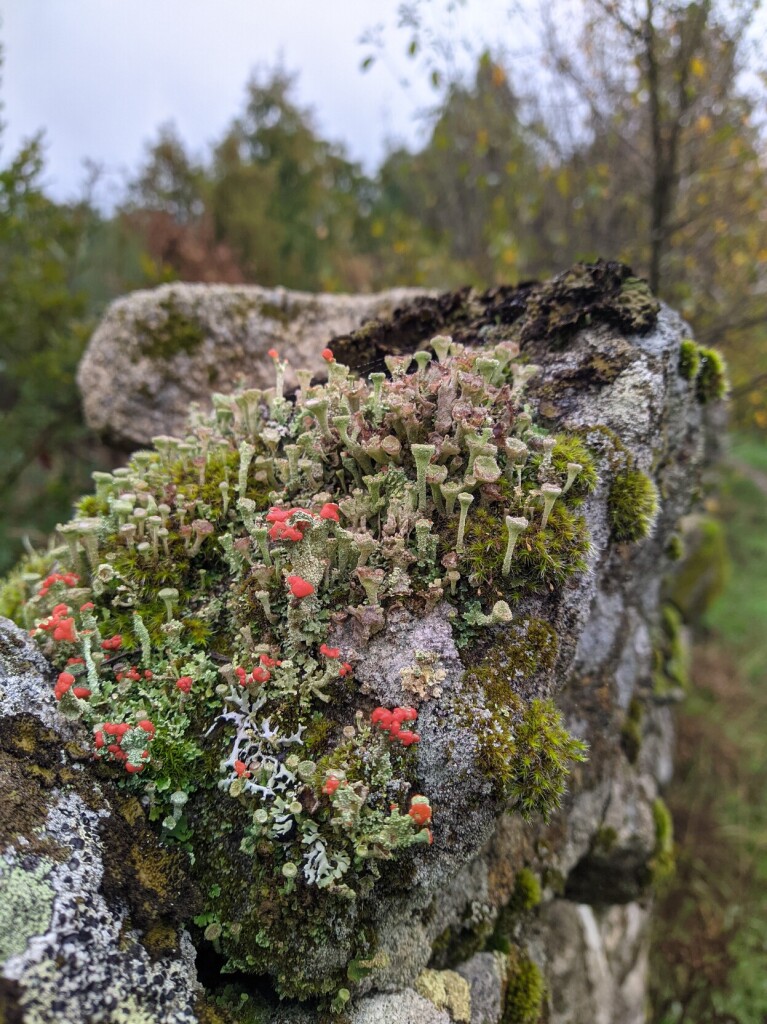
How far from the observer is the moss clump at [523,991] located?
104 inches

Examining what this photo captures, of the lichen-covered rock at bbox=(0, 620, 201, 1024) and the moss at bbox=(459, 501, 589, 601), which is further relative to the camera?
the moss at bbox=(459, 501, 589, 601)

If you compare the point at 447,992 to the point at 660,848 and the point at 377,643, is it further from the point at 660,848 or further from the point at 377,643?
the point at 660,848

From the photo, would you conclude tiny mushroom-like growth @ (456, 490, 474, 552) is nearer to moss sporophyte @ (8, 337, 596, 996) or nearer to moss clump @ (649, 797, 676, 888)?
moss sporophyte @ (8, 337, 596, 996)

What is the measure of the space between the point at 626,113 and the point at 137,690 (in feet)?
25.6

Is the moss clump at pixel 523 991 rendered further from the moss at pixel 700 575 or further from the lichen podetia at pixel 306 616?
the moss at pixel 700 575

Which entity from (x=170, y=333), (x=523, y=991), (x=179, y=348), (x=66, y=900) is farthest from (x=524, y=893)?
(x=170, y=333)

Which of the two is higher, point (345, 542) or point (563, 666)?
point (345, 542)

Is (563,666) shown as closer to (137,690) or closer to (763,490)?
(137,690)

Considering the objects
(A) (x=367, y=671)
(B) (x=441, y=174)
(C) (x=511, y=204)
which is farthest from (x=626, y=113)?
(A) (x=367, y=671)

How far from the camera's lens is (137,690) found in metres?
2.29

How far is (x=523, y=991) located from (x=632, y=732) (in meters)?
1.88

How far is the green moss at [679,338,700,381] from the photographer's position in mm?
3148

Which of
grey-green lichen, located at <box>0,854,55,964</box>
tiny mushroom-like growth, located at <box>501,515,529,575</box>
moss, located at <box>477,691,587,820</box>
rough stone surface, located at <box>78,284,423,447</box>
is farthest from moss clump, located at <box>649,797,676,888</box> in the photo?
rough stone surface, located at <box>78,284,423,447</box>

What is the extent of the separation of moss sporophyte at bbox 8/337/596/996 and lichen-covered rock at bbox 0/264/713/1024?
1 cm
